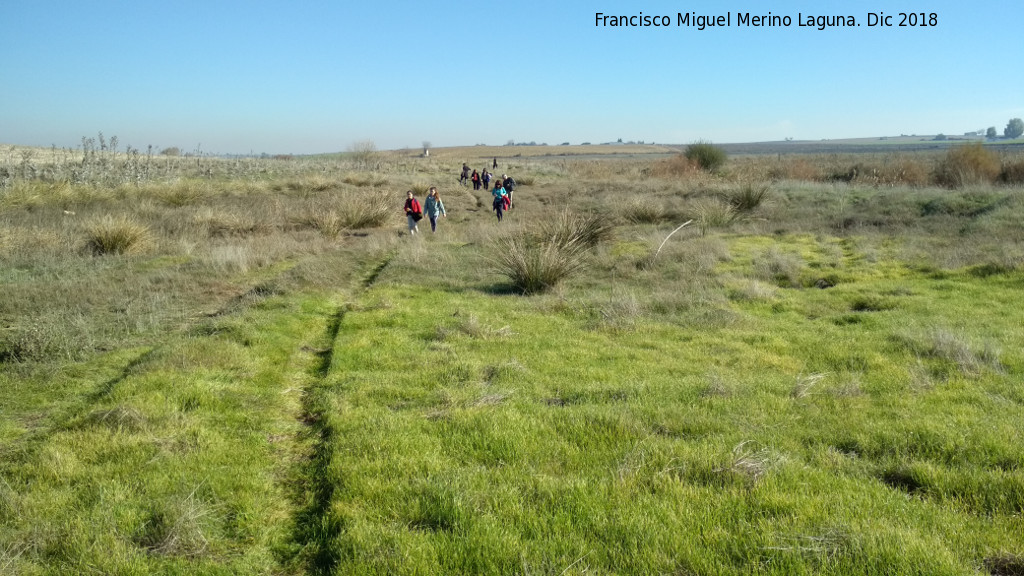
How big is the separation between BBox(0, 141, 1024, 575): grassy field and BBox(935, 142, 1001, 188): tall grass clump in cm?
1883

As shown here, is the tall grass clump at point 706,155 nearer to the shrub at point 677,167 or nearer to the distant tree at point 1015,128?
the shrub at point 677,167

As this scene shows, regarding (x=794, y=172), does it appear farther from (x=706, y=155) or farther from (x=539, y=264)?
(x=539, y=264)

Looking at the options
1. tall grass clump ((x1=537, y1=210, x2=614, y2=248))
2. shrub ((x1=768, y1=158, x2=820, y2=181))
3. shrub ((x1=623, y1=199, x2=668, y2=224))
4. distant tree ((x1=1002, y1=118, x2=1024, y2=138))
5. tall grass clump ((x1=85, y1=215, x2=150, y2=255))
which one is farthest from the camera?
distant tree ((x1=1002, y1=118, x2=1024, y2=138))

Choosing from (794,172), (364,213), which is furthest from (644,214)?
(794,172)

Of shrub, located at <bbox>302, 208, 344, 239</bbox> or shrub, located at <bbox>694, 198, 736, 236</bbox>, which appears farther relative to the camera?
shrub, located at <bbox>694, 198, 736, 236</bbox>

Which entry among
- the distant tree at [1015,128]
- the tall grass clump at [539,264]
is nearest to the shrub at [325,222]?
the tall grass clump at [539,264]

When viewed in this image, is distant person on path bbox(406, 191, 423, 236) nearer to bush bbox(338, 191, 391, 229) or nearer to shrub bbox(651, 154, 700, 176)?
bush bbox(338, 191, 391, 229)

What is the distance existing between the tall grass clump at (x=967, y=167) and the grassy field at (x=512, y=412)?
61.8 ft

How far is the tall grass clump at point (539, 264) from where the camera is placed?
1175 cm

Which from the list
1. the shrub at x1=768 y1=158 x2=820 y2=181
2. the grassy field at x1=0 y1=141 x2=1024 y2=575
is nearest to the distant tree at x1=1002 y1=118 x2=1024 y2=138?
the shrub at x1=768 y1=158 x2=820 y2=181

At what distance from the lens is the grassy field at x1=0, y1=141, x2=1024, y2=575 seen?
3.69 metres

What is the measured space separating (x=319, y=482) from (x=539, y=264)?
7513 millimetres

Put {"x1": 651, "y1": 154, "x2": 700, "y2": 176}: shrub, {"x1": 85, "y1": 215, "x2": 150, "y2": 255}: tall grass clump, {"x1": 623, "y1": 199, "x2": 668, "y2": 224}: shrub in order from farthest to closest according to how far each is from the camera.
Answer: {"x1": 651, "y1": 154, "x2": 700, "y2": 176}: shrub < {"x1": 623, "y1": 199, "x2": 668, "y2": 224}: shrub < {"x1": 85, "y1": 215, "x2": 150, "y2": 255}: tall grass clump

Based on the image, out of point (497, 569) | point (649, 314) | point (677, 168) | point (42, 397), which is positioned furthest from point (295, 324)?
point (677, 168)
